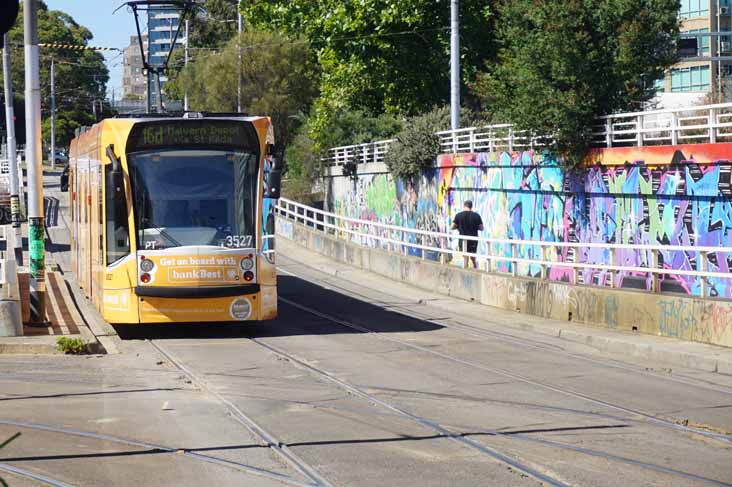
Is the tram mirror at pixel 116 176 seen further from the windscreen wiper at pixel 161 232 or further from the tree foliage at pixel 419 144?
the tree foliage at pixel 419 144

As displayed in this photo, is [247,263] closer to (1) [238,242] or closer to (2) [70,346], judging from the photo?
(1) [238,242]

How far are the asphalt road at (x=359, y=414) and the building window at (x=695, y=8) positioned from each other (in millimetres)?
47916

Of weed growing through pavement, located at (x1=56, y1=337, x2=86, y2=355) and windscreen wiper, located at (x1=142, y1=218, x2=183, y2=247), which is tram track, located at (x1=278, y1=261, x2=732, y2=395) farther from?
weed growing through pavement, located at (x1=56, y1=337, x2=86, y2=355)

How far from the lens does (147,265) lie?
653 inches

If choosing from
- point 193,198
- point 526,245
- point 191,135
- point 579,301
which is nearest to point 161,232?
point 193,198

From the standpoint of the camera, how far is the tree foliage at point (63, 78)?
95500 millimetres

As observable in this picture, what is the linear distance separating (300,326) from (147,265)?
3.58 meters

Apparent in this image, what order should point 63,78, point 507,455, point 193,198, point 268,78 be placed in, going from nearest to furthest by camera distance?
1. point 507,455
2. point 193,198
3. point 268,78
4. point 63,78

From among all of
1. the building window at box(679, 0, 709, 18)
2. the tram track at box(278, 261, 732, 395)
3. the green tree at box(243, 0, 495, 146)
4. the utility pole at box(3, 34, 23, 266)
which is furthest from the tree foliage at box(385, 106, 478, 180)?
the building window at box(679, 0, 709, 18)

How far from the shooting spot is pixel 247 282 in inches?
666

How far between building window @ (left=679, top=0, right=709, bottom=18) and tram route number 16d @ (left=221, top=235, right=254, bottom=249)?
49020 mm

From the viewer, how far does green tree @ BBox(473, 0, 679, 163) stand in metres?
28.1

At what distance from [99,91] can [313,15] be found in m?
74.9

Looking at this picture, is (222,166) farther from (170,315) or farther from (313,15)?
(313,15)
